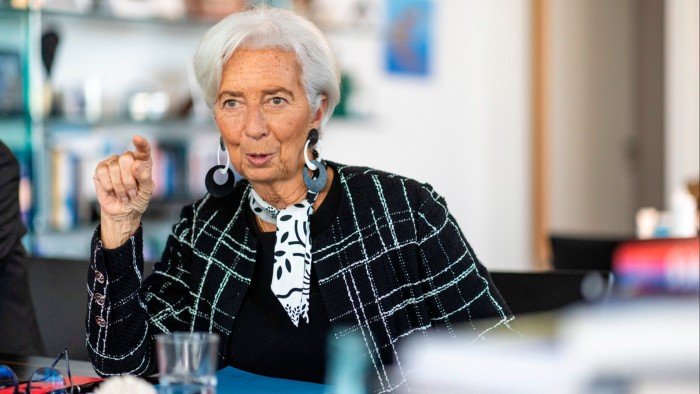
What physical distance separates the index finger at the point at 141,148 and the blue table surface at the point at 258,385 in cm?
39

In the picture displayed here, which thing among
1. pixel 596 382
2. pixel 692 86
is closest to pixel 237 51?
pixel 596 382

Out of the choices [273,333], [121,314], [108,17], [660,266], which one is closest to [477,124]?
[108,17]

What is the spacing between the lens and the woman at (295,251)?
1.89 m

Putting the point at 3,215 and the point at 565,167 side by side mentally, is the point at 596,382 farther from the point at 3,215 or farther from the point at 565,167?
the point at 565,167

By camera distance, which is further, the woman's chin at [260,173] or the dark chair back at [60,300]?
the dark chair back at [60,300]

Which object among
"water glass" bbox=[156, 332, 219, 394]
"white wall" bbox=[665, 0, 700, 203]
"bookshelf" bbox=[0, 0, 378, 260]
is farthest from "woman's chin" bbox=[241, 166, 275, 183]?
"white wall" bbox=[665, 0, 700, 203]

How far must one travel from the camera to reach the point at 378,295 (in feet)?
6.32

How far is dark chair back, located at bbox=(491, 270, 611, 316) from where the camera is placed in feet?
6.57

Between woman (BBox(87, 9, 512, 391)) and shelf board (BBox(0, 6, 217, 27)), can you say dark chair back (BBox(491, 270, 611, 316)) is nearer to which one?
woman (BBox(87, 9, 512, 391))

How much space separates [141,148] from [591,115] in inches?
210

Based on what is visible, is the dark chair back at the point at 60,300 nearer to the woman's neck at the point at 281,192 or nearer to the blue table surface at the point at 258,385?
the woman's neck at the point at 281,192

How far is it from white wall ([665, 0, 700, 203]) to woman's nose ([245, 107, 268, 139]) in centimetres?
350

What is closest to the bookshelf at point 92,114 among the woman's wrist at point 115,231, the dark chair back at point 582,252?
the dark chair back at point 582,252

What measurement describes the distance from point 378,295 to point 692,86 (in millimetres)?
3518
